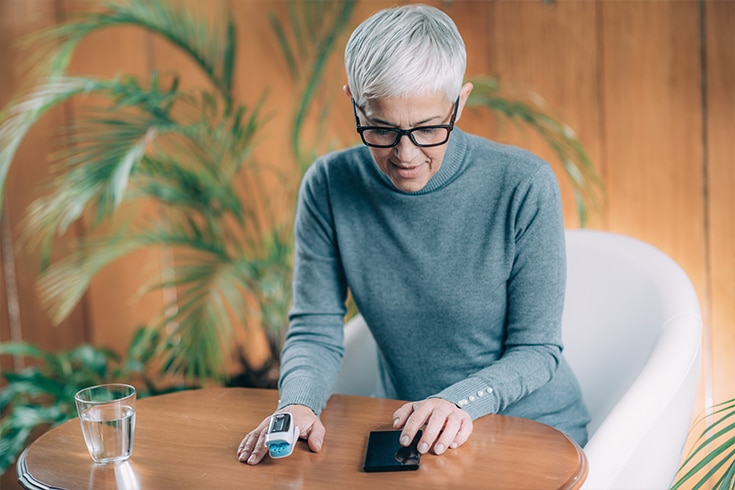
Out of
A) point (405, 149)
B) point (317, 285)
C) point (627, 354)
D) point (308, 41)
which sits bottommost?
point (627, 354)

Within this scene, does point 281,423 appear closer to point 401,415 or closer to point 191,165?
point 401,415

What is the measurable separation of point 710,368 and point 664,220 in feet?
1.37

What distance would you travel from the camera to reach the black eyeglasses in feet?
4.00

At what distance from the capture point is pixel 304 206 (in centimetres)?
152

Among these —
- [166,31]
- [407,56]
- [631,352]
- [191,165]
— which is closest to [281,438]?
[407,56]

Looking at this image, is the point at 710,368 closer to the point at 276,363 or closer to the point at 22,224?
the point at 276,363

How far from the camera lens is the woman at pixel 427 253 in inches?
47.1

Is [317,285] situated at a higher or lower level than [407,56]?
lower

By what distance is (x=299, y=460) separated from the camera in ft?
3.60

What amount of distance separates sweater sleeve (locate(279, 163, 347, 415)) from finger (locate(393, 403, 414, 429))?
284 millimetres

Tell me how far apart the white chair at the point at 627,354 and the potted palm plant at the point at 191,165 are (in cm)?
45

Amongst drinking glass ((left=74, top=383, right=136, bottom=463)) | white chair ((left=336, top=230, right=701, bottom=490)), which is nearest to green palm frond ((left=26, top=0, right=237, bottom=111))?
white chair ((left=336, top=230, right=701, bottom=490))

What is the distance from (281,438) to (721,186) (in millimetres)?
1522

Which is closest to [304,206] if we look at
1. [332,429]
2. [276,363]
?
[332,429]
